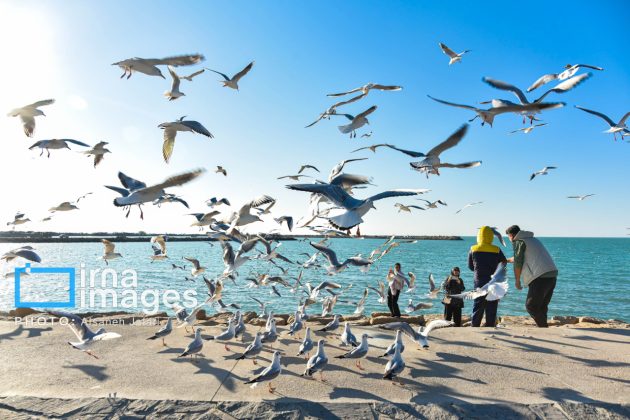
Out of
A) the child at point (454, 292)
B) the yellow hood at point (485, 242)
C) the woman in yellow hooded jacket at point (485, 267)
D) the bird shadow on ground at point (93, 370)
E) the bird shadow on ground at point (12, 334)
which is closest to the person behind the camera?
the bird shadow on ground at point (93, 370)

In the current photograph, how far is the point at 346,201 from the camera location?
15.5ft

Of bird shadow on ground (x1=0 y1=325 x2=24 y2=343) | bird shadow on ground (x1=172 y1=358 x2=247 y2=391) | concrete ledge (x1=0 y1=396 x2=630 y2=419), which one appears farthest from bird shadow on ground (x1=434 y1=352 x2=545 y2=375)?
bird shadow on ground (x1=0 y1=325 x2=24 y2=343)

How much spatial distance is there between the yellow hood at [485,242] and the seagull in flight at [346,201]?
3678 mm

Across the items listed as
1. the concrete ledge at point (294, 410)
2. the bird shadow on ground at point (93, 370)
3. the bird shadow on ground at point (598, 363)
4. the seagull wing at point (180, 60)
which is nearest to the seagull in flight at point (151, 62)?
the seagull wing at point (180, 60)

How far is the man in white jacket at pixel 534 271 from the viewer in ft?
23.1

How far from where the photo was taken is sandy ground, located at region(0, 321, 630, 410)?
4.00m

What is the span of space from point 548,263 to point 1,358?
877 centimetres

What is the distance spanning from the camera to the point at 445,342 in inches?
228

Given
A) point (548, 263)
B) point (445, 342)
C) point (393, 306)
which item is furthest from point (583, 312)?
point (445, 342)

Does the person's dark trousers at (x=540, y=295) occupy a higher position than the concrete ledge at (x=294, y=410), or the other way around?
the person's dark trousers at (x=540, y=295)

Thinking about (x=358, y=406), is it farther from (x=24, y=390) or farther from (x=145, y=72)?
(x=145, y=72)

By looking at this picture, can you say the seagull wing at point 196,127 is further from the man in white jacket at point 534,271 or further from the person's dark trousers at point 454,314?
the person's dark trousers at point 454,314

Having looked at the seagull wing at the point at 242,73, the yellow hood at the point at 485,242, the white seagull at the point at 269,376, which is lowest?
the white seagull at the point at 269,376

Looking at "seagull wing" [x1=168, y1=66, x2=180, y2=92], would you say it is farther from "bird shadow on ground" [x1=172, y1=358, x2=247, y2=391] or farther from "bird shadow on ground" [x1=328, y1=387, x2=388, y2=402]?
"bird shadow on ground" [x1=328, y1=387, x2=388, y2=402]
